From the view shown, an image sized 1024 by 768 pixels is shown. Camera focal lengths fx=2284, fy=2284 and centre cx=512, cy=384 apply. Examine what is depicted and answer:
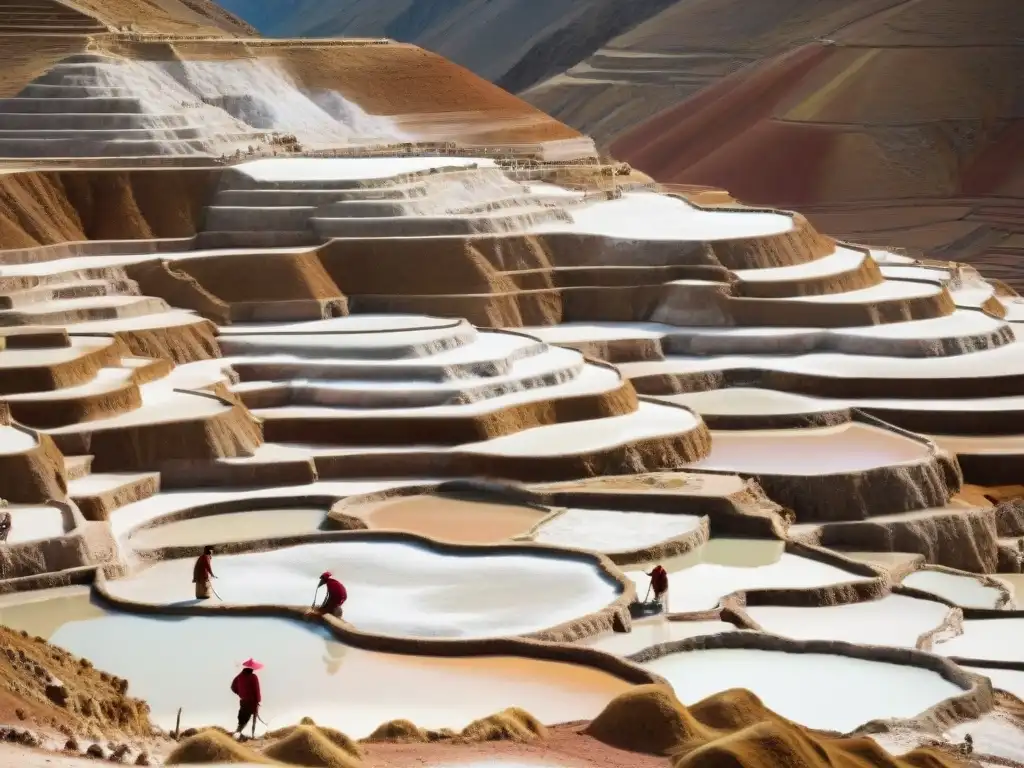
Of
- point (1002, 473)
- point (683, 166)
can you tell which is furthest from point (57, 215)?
point (683, 166)

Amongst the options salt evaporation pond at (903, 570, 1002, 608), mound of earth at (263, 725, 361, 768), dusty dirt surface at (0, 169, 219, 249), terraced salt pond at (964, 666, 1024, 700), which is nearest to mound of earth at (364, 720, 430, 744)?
mound of earth at (263, 725, 361, 768)

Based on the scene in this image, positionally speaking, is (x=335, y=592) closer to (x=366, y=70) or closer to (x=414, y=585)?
(x=414, y=585)

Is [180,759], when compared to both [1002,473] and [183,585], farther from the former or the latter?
[1002,473]

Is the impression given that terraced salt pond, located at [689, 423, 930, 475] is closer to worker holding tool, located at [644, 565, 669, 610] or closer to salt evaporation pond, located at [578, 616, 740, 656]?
worker holding tool, located at [644, 565, 669, 610]

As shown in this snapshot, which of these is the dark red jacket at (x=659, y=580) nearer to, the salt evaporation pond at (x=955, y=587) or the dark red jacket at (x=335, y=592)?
the dark red jacket at (x=335, y=592)

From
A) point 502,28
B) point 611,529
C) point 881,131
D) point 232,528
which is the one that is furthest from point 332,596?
point 502,28

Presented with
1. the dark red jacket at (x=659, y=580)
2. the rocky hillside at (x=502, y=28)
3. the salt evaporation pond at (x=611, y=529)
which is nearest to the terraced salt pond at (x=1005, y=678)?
the dark red jacket at (x=659, y=580)
